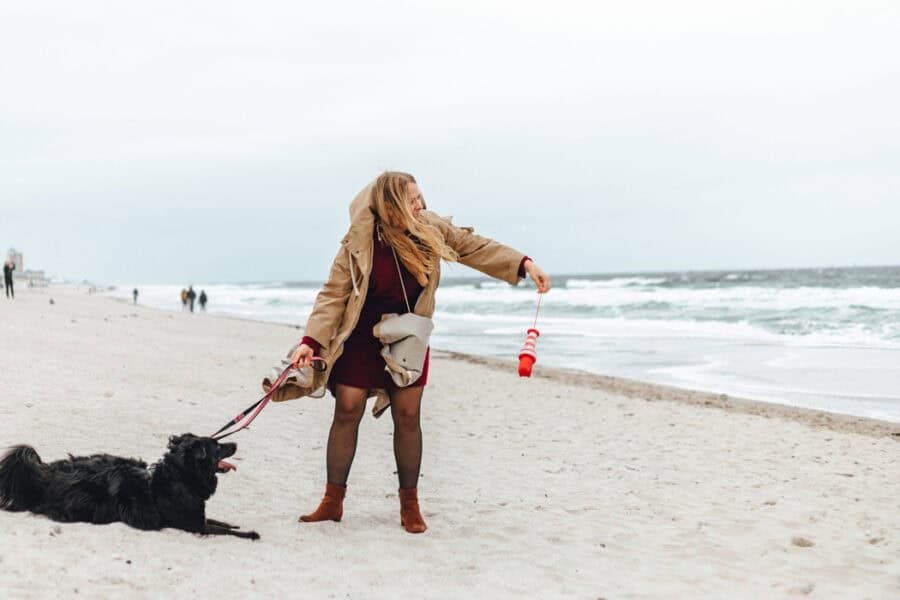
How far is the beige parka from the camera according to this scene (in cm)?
369

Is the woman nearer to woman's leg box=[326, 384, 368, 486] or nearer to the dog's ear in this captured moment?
woman's leg box=[326, 384, 368, 486]

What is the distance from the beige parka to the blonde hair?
0.05 meters

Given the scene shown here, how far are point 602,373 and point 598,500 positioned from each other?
8679mm

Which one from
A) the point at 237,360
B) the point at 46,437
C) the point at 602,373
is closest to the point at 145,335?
the point at 237,360

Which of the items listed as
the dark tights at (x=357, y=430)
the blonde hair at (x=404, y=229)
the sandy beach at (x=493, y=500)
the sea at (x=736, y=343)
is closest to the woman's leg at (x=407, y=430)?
the dark tights at (x=357, y=430)

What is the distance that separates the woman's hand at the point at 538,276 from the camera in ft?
12.1

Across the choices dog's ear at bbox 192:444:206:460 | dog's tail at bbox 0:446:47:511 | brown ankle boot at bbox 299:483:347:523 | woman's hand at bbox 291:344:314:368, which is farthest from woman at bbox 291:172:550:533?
dog's tail at bbox 0:446:47:511

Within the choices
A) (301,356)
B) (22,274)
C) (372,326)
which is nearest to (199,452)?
(301,356)

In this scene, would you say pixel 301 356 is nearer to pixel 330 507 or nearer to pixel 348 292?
pixel 348 292

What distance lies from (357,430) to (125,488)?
1.14 meters

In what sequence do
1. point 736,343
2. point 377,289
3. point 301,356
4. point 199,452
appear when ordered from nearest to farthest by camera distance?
point 199,452 → point 301,356 → point 377,289 → point 736,343

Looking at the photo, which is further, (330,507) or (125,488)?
(330,507)

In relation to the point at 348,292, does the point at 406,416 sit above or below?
below

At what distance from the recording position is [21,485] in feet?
11.7
